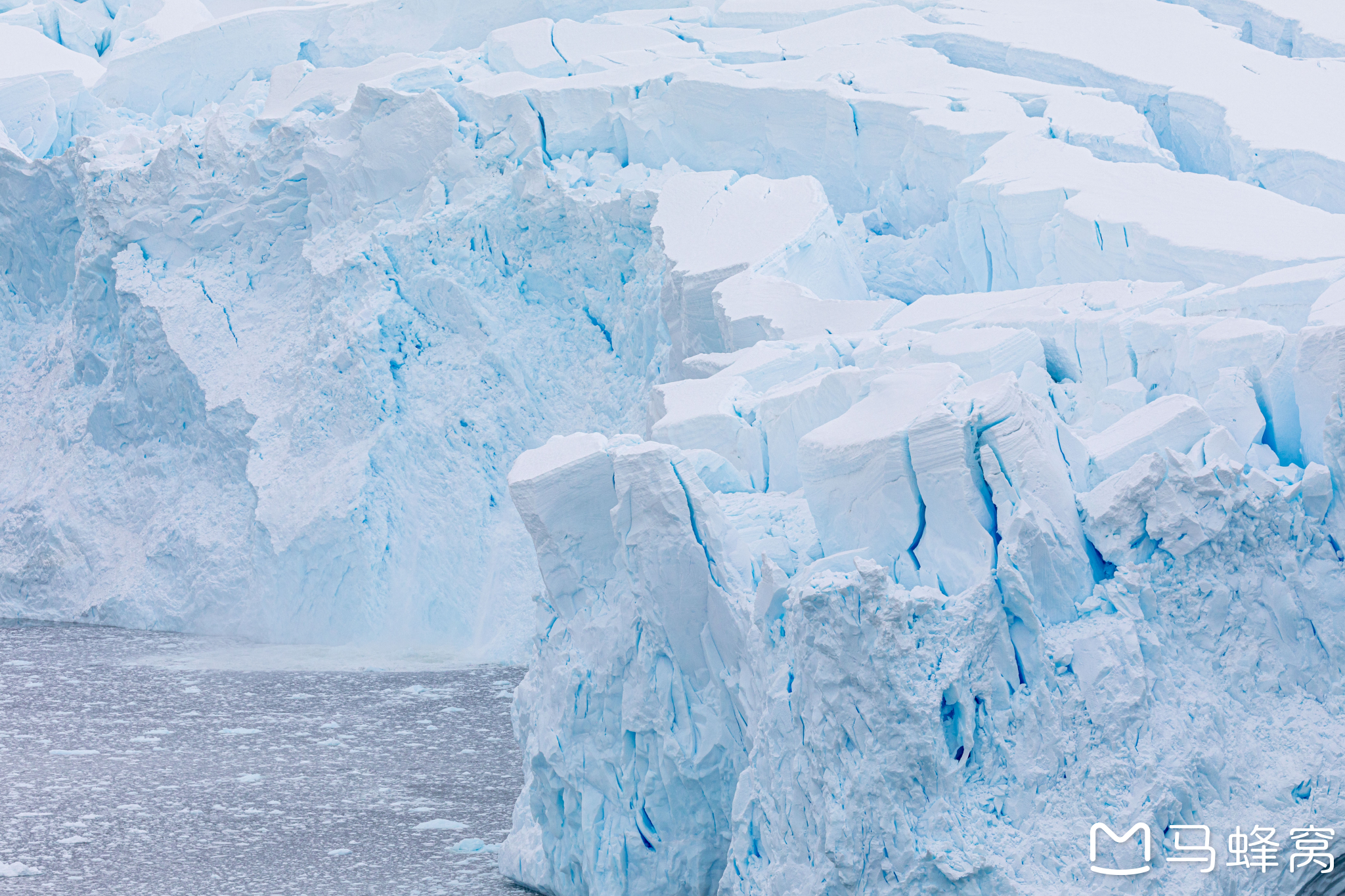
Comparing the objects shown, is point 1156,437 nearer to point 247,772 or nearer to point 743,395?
point 743,395

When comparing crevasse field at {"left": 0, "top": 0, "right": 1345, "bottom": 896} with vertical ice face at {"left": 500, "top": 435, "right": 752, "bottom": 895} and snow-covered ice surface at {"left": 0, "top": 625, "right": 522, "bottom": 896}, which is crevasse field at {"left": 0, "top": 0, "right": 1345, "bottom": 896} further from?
snow-covered ice surface at {"left": 0, "top": 625, "right": 522, "bottom": 896}

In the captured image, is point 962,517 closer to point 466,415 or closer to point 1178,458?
point 1178,458

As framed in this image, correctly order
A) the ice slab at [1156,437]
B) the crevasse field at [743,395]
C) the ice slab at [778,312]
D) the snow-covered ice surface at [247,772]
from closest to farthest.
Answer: the crevasse field at [743,395] → the ice slab at [1156,437] → the snow-covered ice surface at [247,772] → the ice slab at [778,312]

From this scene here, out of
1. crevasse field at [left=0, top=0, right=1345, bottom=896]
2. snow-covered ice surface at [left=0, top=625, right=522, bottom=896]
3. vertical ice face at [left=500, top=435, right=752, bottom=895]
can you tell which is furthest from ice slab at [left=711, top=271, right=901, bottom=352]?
snow-covered ice surface at [left=0, top=625, right=522, bottom=896]

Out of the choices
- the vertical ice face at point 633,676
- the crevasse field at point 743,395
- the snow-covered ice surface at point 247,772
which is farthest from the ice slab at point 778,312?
the snow-covered ice surface at point 247,772

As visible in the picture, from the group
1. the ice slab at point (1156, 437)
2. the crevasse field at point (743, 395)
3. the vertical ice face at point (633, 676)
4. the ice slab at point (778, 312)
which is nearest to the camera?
the crevasse field at point (743, 395)

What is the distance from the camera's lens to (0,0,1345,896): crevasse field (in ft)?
10.7

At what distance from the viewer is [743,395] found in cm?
466

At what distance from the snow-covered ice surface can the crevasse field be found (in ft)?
1.59

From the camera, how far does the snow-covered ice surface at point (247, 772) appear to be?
14.4 ft

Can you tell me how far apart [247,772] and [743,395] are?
2420 millimetres

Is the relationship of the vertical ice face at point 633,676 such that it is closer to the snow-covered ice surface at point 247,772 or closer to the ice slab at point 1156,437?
the snow-covered ice surface at point 247,772

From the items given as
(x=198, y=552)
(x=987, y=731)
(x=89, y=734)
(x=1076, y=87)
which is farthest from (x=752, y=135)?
(x=987, y=731)

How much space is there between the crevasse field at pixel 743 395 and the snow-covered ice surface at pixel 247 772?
49 centimetres
